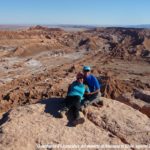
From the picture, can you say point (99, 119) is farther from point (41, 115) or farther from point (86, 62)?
point (86, 62)

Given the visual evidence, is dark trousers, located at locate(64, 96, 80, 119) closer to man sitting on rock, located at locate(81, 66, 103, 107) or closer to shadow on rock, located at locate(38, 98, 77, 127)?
shadow on rock, located at locate(38, 98, 77, 127)

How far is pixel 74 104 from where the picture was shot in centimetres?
646

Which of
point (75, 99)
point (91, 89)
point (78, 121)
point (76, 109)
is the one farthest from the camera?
point (91, 89)

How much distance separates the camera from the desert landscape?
5918 mm

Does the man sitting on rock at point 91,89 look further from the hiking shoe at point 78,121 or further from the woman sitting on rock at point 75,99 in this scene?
the hiking shoe at point 78,121

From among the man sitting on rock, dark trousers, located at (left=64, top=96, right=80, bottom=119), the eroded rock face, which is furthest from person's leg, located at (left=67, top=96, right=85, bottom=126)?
the man sitting on rock

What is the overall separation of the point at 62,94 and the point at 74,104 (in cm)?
781

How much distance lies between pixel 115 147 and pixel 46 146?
1.25 metres

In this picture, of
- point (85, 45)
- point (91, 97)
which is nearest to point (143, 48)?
point (85, 45)

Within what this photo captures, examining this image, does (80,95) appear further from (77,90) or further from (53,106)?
(53,106)

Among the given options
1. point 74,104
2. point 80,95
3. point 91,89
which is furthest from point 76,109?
point 91,89

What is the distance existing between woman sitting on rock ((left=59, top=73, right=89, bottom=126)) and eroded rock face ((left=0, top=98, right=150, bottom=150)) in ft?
0.54

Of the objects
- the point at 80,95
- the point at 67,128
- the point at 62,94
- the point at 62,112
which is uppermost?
the point at 80,95

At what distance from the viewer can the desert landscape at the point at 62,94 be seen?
233 inches
